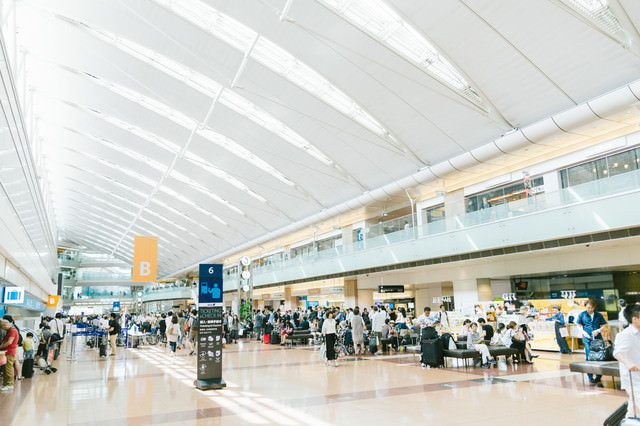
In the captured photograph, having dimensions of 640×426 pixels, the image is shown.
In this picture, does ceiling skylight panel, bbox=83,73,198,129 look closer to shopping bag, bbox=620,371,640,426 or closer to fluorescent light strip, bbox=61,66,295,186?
fluorescent light strip, bbox=61,66,295,186

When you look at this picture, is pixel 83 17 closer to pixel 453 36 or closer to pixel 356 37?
pixel 356 37

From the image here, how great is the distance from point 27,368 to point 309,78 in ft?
42.4

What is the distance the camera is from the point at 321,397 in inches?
328

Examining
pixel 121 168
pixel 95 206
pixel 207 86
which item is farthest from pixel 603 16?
pixel 95 206

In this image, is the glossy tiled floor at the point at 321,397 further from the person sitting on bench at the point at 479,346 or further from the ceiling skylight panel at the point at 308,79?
the ceiling skylight panel at the point at 308,79

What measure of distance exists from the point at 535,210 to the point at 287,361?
996cm

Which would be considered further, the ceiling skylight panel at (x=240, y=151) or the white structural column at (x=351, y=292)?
the white structural column at (x=351, y=292)

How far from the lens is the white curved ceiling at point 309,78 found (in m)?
12.9

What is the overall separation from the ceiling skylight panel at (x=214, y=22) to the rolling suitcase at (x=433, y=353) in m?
11.2

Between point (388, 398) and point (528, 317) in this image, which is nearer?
point (388, 398)

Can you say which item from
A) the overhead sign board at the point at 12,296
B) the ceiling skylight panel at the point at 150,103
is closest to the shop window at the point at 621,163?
the ceiling skylight panel at the point at 150,103

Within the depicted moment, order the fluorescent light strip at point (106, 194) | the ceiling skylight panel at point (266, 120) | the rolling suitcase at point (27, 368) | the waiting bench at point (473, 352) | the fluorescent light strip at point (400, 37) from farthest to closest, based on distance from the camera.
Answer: the fluorescent light strip at point (106, 194) → the ceiling skylight panel at point (266, 120) → the fluorescent light strip at point (400, 37) → the rolling suitcase at point (27, 368) → the waiting bench at point (473, 352)

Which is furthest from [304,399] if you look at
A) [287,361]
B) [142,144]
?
[142,144]

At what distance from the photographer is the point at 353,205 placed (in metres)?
25.1
